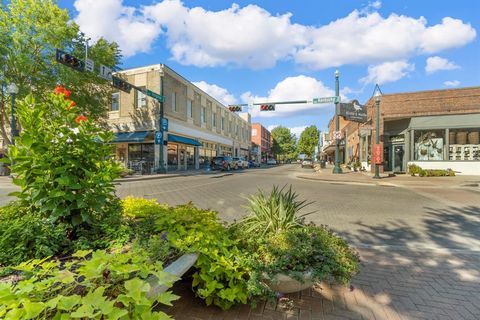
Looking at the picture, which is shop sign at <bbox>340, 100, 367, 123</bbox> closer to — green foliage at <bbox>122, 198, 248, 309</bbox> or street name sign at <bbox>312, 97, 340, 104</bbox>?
street name sign at <bbox>312, 97, 340, 104</bbox>

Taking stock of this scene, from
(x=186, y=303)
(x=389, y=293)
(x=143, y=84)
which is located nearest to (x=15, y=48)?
(x=143, y=84)

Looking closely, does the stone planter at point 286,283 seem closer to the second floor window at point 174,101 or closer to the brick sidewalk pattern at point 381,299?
the brick sidewalk pattern at point 381,299

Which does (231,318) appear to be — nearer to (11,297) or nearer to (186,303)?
(186,303)

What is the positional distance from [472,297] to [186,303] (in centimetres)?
317

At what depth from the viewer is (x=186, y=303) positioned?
2.66 m

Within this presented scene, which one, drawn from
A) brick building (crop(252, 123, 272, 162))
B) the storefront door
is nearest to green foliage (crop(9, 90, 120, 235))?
the storefront door

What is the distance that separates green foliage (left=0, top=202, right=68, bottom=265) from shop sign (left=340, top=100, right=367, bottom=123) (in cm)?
2100

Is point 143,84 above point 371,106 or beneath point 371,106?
above

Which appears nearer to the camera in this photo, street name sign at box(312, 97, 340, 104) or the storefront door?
street name sign at box(312, 97, 340, 104)

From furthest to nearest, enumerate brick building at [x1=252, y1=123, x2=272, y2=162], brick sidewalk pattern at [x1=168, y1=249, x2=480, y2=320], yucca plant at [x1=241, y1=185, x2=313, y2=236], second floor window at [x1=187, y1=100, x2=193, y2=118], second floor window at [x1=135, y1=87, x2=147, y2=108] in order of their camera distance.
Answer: brick building at [x1=252, y1=123, x2=272, y2=162], second floor window at [x1=187, y1=100, x2=193, y2=118], second floor window at [x1=135, y1=87, x2=147, y2=108], yucca plant at [x1=241, y1=185, x2=313, y2=236], brick sidewalk pattern at [x1=168, y1=249, x2=480, y2=320]

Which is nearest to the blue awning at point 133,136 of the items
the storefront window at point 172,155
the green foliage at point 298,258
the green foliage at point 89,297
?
the storefront window at point 172,155

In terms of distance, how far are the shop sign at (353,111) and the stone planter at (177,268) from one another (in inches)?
810

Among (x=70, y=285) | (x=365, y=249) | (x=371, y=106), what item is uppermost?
(x=371, y=106)

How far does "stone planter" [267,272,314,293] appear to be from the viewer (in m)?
2.43
